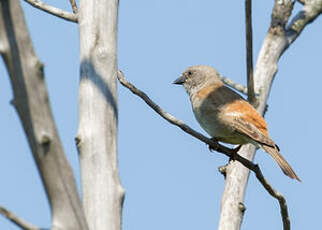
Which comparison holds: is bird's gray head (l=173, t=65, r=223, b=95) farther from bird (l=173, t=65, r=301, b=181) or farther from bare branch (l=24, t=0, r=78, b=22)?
bare branch (l=24, t=0, r=78, b=22)

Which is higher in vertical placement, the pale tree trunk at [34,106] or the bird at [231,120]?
the bird at [231,120]

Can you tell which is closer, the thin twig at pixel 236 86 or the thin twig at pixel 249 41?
the thin twig at pixel 249 41

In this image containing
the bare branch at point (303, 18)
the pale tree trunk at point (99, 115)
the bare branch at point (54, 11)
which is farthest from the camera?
the bare branch at point (303, 18)

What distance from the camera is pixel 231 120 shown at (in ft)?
20.3

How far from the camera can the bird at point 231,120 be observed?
18.9 ft

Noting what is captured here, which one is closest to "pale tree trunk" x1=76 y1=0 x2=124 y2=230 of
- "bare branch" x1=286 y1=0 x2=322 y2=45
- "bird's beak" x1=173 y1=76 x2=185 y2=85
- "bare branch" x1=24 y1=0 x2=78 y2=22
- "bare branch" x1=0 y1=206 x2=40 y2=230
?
"bare branch" x1=24 y1=0 x2=78 y2=22

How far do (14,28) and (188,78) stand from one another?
5.46 m

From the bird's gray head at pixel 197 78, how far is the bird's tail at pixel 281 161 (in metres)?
1.89

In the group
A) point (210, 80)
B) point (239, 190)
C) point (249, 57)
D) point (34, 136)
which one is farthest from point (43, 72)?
point (210, 80)

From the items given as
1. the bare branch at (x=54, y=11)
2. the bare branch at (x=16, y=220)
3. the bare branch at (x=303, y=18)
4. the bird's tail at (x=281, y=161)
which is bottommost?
the bare branch at (x=16, y=220)

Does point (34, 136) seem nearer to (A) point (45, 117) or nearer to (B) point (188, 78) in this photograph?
(A) point (45, 117)

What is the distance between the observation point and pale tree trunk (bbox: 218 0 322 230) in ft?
16.4

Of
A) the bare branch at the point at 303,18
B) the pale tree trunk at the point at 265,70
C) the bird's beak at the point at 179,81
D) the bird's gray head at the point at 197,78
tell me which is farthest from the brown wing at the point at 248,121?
the bird's beak at the point at 179,81

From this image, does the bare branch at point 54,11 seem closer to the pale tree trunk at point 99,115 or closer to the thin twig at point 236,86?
the pale tree trunk at point 99,115
